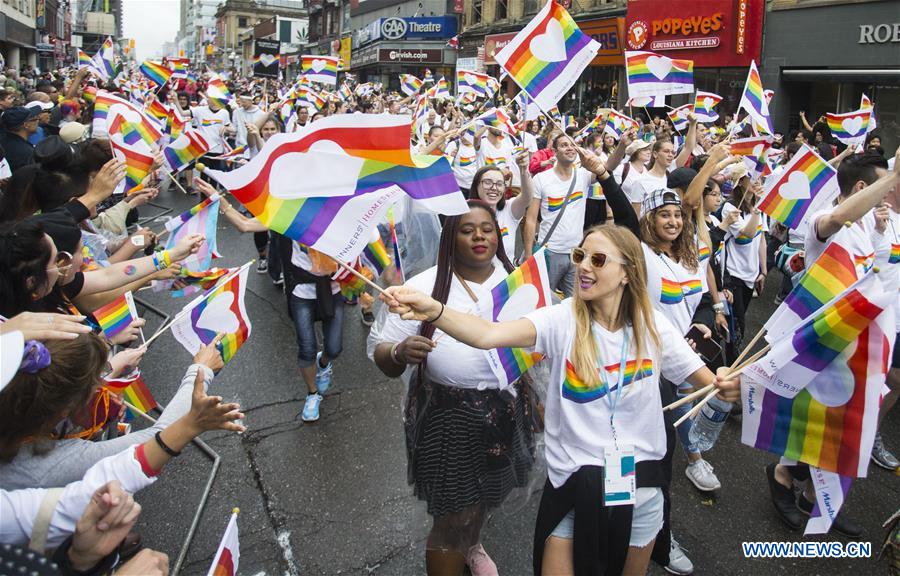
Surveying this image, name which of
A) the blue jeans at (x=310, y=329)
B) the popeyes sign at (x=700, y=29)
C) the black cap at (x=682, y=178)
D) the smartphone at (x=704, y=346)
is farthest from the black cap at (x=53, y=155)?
the popeyes sign at (x=700, y=29)

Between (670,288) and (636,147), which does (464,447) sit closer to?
(670,288)

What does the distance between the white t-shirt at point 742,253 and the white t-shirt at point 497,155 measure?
11.9ft

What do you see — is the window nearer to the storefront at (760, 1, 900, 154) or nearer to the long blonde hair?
the storefront at (760, 1, 900, 154)

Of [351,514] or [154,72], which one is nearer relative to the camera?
[351,514]

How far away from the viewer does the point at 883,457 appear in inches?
173

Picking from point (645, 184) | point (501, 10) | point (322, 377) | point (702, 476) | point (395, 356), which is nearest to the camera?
point (395, 356)

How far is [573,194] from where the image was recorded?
237 inches

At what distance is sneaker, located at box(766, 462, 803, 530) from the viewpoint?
3738 mm

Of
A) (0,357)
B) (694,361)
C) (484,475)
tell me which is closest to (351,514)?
(484,475)

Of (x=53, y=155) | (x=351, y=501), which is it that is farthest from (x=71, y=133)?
(x=351, y=501)

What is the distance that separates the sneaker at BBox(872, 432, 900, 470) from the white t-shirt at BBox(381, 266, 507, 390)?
2.97 m

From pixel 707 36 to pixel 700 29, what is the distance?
37cm

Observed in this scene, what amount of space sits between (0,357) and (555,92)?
5.02m

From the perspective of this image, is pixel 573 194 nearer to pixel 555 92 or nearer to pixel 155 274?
pixel 555 92
